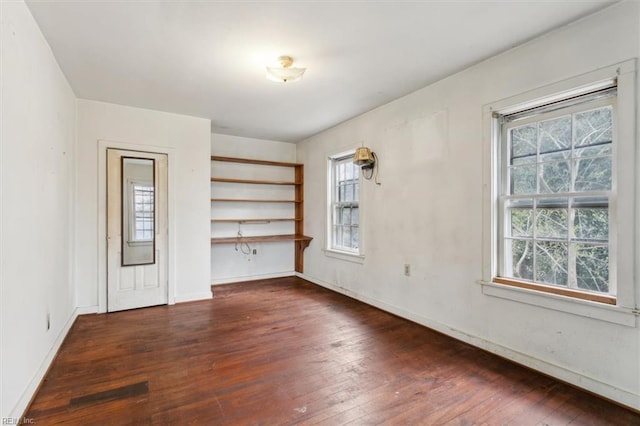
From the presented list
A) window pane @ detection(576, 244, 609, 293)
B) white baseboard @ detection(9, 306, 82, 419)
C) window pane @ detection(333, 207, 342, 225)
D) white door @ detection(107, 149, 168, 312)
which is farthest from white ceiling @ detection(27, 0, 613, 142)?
white baseboard @ detection(9, 306, 82, 419)

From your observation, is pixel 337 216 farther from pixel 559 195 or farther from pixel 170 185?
pixel 559 195

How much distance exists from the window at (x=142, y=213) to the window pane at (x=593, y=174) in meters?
4.59

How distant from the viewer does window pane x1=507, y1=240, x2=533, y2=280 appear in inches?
104

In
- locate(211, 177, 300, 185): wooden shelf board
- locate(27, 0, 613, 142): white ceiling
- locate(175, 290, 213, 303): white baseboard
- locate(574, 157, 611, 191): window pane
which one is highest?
locate(27, 0, 613, 142): white ceiling

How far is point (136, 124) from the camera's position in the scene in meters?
4.11

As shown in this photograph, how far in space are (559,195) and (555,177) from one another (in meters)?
0.16

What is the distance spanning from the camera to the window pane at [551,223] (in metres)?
2.43

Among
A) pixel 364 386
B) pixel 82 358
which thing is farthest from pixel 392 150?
pixel 82 358

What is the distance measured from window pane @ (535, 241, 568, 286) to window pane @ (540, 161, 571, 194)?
0.43 metres

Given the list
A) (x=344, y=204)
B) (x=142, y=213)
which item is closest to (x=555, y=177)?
(x=344, y=204)

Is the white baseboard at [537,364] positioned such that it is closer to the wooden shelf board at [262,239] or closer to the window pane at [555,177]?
the window pane at [555,177]

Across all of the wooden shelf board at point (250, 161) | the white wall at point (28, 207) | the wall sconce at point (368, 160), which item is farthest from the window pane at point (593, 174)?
the wooden shelf board at point (250, 161)

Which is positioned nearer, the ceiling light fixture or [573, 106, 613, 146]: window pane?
[573, 106, 613, 146]: window pane

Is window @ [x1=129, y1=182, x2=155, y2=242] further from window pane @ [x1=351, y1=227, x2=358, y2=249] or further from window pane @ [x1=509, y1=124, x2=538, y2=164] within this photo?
window pane @ [x1=509, y1=124, x2=538, y2=164]
